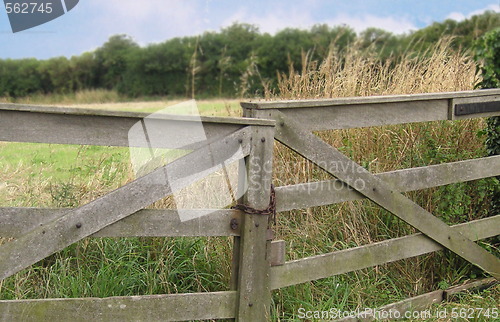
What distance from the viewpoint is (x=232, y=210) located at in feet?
9.57

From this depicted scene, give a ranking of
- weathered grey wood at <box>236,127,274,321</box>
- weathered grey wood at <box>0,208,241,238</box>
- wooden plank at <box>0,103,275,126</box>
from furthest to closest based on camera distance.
Result: weathered grey wood at <box>236,127,274,321</box> → weathered grey wood at <box>0,208,241,238</box> → wooden plank at <box>0,103,275,126</box>

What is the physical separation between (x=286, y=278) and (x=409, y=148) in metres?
2.21

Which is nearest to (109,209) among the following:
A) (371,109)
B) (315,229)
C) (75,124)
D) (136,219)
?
(136,219)

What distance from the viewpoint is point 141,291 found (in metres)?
3.59

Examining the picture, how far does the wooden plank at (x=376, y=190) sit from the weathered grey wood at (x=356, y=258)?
0.08 metres

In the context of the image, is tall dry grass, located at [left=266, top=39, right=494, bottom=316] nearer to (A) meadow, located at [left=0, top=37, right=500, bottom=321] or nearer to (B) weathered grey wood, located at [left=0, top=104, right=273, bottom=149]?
(A) meadow, located at [left=0, top=37, right=500, bottom=321]

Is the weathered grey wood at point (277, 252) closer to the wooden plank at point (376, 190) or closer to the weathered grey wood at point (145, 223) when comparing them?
the weathered grey wood at point (145, 223)

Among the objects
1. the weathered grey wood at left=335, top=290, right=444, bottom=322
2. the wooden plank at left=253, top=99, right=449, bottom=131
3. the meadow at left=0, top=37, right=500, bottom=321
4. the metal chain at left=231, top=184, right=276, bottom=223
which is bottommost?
the weathered grey wood at left=335, top=290, right=444, bottom=322

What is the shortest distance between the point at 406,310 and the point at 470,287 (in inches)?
27.2

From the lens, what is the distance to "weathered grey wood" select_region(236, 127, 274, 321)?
289 cm

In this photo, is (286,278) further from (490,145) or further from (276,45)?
(276,45)

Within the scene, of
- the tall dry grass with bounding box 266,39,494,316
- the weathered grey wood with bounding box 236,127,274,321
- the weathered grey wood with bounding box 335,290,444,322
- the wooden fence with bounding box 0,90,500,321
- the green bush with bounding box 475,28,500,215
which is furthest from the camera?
the green bush with bounding box 475,28,500,215

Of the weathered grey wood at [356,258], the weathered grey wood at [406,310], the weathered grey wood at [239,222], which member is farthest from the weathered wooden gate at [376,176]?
the weathered grey wood at [406,310]

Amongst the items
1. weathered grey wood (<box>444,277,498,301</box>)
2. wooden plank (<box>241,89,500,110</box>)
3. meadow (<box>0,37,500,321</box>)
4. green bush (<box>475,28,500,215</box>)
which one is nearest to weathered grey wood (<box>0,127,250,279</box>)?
wooden plank (<box>241,89,500,110</box>)
